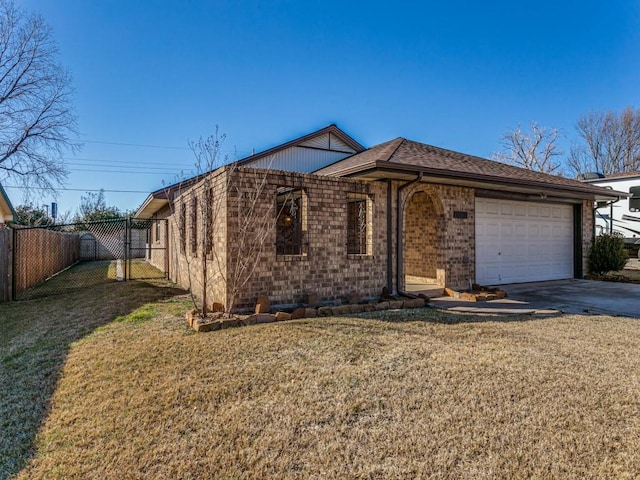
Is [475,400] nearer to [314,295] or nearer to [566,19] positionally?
[314,295]

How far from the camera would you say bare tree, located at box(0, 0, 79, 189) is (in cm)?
1623

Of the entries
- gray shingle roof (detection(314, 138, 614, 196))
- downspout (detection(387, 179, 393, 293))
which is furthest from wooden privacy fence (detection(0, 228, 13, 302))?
downspout (detection(387, 179, 393, 293))

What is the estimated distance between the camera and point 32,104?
17.2 meters

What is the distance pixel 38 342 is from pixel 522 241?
470 inches

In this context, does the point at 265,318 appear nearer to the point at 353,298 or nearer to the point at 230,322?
the point at 230,322

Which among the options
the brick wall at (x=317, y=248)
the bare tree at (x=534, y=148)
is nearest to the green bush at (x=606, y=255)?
the brick wall at (x=317, y=248)

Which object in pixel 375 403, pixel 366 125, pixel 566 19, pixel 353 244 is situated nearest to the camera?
pixel 375 403

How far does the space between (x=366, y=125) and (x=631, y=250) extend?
555 inches

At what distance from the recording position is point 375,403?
343 cm

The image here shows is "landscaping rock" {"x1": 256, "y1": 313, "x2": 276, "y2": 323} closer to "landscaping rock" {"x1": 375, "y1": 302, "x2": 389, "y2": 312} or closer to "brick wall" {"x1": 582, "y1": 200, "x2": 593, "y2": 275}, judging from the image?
"landscaping rock" {"x1": 375, "y1": 302, "x2": 389, "y2": 312}

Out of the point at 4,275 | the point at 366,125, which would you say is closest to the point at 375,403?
the point at 4,275

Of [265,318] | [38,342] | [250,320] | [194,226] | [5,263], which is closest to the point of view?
[38,342]

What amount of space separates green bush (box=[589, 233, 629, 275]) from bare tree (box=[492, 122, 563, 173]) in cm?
1896

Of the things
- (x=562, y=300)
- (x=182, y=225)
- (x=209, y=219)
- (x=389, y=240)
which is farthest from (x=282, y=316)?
(x=562, y=300)
